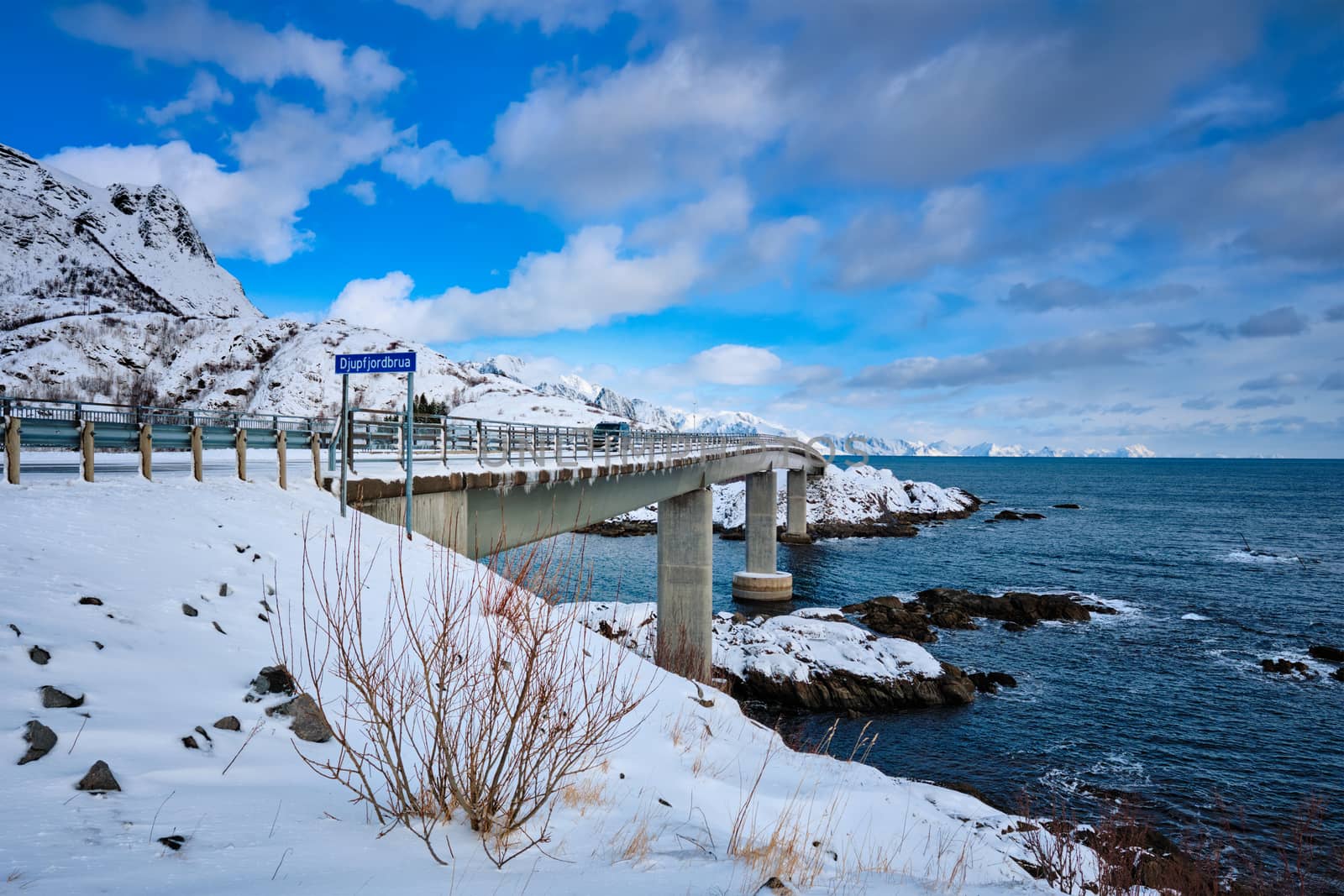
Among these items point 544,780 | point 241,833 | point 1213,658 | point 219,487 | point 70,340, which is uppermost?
point 70,340

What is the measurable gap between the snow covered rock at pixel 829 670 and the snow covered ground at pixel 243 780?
12890 millimetres

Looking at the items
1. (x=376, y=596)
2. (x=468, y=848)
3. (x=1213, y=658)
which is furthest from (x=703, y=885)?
(x=1213, y=658)

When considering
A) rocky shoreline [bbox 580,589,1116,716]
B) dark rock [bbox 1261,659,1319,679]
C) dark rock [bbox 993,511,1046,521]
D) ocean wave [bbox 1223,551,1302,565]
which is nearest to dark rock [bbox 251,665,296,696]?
rocky shoreline [bbox 580,589,1116,716]

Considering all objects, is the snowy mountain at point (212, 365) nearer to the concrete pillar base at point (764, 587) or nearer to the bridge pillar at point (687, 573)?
the concrete pillar base at point (764, 587)

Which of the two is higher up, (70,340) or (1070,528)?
(70,340)

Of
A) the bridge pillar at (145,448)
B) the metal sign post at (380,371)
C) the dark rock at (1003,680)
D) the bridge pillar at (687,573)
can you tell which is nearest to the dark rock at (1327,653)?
the dark rock at (1003,680)

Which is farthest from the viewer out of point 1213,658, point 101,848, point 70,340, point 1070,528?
point 70,340

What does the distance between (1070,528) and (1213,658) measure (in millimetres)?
48926

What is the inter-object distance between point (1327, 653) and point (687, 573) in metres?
25.6

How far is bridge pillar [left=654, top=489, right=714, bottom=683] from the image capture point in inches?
1005

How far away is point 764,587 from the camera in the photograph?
39.5 m

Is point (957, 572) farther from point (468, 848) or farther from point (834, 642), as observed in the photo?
point (468, 848)

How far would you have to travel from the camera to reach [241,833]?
13.2 feet

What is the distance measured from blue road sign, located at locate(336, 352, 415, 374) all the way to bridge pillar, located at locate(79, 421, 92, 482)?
155 inches
